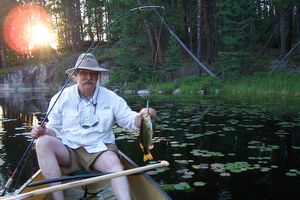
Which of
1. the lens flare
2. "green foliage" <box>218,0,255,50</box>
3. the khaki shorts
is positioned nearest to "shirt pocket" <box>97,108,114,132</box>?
the khaki shorts

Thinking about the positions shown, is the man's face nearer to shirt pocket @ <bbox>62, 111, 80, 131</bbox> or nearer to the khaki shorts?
shirt pocket @ <bbox>62, 111, 80, 131</bbox>

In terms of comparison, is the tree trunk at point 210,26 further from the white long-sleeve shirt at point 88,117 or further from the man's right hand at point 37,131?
the man's right hand at point 37,131

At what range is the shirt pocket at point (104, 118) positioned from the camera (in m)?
4.28

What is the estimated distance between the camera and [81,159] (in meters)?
4.28

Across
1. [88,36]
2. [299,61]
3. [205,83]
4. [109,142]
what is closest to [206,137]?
[109,142]

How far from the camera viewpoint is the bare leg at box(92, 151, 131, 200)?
375cm

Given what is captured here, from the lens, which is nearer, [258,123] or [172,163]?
[172,163]

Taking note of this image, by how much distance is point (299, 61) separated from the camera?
22.5 m

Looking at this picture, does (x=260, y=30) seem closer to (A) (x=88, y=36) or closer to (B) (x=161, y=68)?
(B) (x=161, y=68)

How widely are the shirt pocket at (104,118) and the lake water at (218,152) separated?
1370 millimetres

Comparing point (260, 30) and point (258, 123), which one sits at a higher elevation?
point (260, 30)

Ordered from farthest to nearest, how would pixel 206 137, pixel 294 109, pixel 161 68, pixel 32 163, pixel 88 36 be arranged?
pixel 88 36 < pixel 161 68 < pixel 294 109 < pixel 206 137 < pixel 32 163

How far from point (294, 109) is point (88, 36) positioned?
35.3m

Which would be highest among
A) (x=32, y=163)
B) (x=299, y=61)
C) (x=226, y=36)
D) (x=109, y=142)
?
(x=226, y=36)
